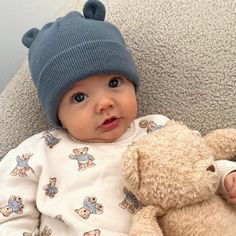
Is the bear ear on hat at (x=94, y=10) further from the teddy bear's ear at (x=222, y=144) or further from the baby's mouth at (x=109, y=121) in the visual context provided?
the teddy bear's ear at (x=222, y=144)

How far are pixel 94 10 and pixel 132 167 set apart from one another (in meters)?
0.40

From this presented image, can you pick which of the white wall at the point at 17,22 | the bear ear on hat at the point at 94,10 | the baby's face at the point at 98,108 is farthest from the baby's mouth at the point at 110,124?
the white wall at the point at 17,22

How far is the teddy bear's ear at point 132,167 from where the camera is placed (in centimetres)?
80

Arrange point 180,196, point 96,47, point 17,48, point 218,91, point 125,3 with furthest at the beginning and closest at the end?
1. point 17,48
2. point 125,3
3. point 218,91
4. point 96,47
5. point 180,196

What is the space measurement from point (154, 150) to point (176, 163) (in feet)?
0.14

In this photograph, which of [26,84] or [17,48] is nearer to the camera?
[26,84]

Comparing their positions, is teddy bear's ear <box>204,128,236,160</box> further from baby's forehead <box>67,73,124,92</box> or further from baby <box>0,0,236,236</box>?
baby's forehead <box>67,73,124,92</box>

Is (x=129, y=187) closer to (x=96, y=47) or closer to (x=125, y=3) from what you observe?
(x=96, y=47)

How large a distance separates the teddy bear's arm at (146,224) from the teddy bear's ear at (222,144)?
0.19 m

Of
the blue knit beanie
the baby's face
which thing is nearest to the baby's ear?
the blue knit beanie

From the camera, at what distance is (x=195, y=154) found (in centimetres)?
82

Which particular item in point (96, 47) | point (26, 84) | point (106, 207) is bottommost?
point (106, 207)

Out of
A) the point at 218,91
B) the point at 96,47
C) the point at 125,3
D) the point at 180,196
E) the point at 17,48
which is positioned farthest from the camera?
the point at 17,48

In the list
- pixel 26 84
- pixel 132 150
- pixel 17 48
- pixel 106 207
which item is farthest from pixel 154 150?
pixel 17 48
